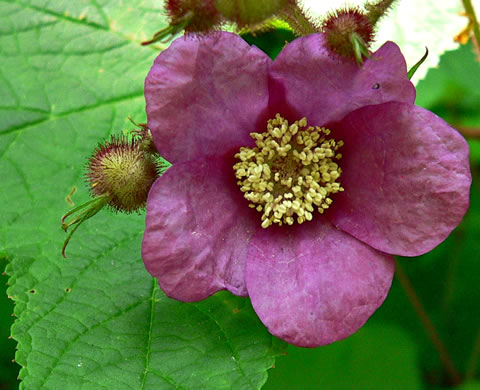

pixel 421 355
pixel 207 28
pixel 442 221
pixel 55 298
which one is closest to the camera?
pixel 207 28

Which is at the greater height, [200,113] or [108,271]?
[200,113]

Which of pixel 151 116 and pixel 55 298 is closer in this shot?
pixel 151 116

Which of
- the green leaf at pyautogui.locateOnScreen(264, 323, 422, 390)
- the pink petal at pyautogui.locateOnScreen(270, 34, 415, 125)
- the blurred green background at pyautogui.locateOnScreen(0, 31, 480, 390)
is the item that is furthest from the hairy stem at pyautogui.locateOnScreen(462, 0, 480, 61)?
the green leaf at pyautogui.locateOnScreen(264, 323, 422, 390)

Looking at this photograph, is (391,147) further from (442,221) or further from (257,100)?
(257,100)

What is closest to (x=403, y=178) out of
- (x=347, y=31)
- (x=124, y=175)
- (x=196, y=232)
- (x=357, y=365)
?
(x=347, y=31)

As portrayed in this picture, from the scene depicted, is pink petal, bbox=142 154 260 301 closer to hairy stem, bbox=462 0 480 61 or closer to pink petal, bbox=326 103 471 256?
pink petal, bbox=326 103 471 256

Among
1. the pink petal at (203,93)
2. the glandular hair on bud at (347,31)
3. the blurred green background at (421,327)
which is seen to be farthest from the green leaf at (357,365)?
the glandular hair on bud at (347,31)

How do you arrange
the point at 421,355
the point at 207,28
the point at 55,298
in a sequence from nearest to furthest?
the point at 207,28 < the point at 55,298 < the point at 421,355

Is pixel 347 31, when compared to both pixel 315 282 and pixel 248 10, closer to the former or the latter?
pixel 248 10

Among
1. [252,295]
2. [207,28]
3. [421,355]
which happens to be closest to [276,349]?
[252,295]
